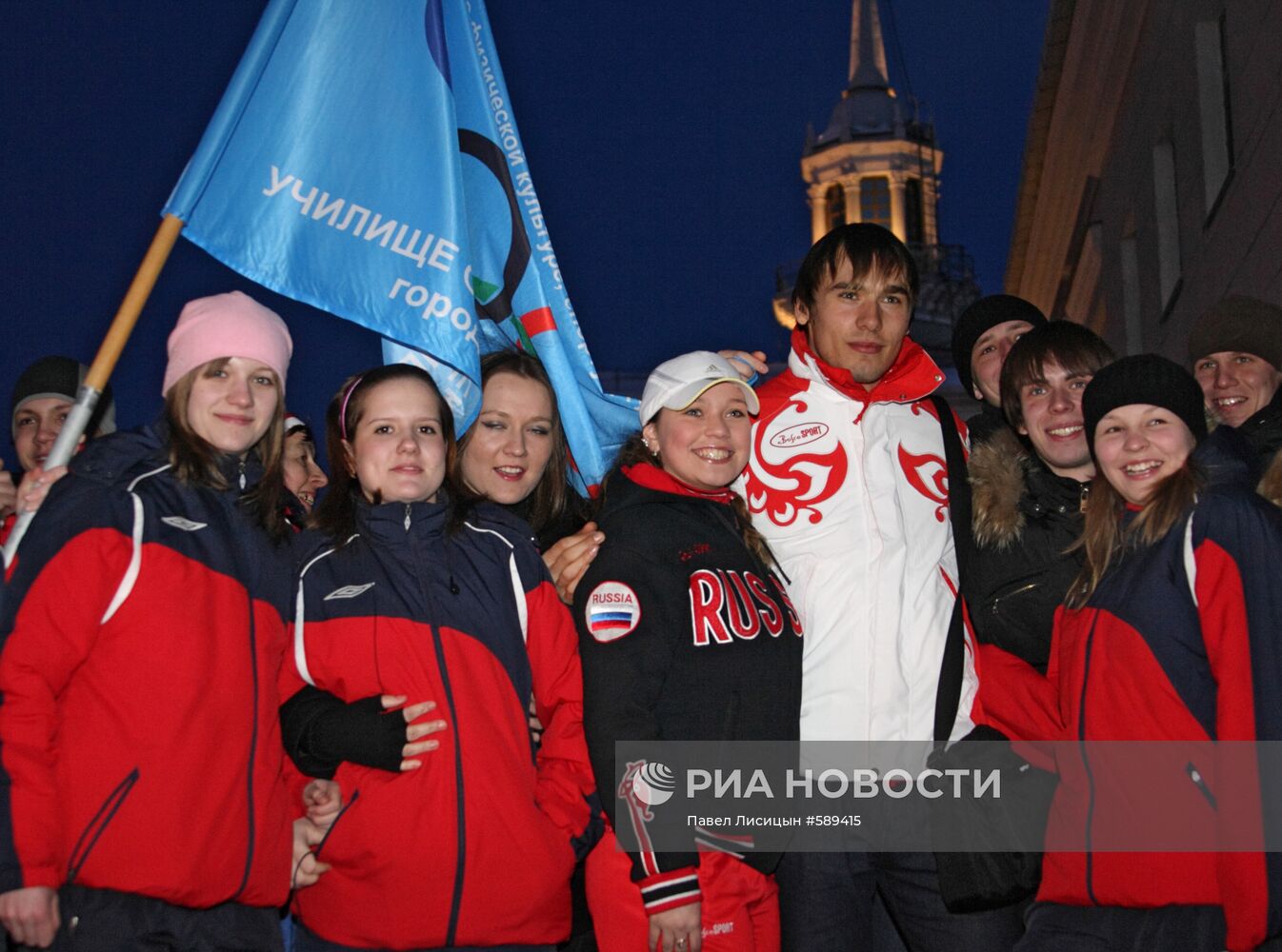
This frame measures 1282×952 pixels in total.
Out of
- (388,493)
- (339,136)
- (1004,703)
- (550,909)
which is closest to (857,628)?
(1004,703)

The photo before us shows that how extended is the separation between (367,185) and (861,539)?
2.10 m

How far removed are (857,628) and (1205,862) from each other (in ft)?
3.86

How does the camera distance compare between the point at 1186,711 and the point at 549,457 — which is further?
the point at 549,457

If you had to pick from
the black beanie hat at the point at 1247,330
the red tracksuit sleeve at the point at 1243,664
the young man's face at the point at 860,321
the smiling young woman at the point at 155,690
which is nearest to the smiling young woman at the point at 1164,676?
the red tracksuit sleeve at the point at 1243,664

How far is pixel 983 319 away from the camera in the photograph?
5402 millimetres

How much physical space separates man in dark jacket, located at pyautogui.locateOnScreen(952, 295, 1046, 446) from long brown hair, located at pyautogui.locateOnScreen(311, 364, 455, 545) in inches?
89.6

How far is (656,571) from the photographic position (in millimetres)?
3855

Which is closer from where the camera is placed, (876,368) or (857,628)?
(857,628)

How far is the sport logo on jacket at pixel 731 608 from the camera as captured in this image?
3781 millimetres

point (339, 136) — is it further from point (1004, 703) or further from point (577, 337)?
point (1004, 703)

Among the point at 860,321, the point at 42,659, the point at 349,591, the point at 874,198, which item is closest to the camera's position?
the point at 42,659

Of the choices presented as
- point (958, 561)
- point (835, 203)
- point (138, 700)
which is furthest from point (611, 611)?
point (835, 203)

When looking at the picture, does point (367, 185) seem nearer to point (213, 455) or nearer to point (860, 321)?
point (213, 455)

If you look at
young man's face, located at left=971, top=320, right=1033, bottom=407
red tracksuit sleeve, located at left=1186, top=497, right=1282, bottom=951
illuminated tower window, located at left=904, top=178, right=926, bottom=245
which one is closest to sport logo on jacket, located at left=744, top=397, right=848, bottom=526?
red tracksuit sleeve, located at left=1186, top=497, right=1282, bottom=951
